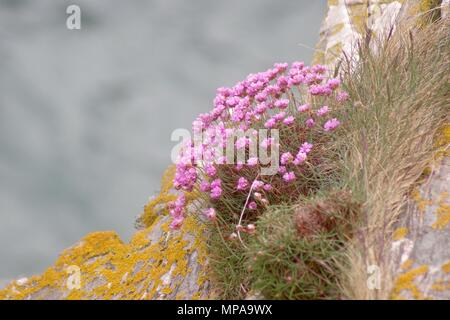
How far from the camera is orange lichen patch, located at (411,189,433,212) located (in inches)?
150

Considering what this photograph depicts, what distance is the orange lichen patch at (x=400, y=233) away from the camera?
3.63 meters

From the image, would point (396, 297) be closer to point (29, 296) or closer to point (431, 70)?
point (431, 70)

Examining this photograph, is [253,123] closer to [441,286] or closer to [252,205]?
[252,205]

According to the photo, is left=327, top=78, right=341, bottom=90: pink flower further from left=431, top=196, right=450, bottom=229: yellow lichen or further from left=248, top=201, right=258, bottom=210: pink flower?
left=431, top=196, right=450, bottom=229: yellow lichen

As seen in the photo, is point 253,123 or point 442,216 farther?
point 253,123

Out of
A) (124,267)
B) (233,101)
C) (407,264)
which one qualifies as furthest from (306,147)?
(124,267)

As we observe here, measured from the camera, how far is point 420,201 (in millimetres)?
3881

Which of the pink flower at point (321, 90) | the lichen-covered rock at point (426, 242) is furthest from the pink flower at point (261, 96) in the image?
the lichen-covered rock at point (426, 242)

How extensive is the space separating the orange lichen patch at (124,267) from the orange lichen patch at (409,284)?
1712 millimetres

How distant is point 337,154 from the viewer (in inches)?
186

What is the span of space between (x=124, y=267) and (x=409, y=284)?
121 inches

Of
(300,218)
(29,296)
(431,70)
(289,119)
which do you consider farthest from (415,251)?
(29,296)

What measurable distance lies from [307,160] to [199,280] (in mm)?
1481

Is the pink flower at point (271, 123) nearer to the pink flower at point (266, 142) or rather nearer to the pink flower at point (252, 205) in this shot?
the pink flower at point (266, 142)
